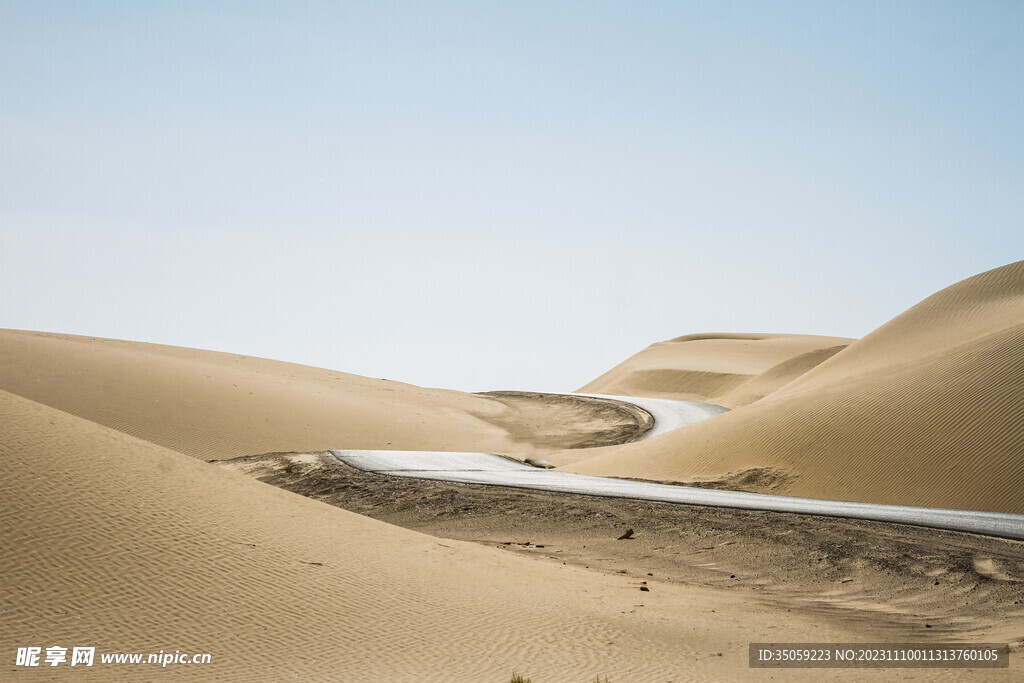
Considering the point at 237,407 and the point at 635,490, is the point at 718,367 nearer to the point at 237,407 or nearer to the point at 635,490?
the point at 237,407

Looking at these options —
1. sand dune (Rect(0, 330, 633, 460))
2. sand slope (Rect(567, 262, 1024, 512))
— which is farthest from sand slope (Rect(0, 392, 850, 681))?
sand dune (Rect(0, 330, 633, 460))

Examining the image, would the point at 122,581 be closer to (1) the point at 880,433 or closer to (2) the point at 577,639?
(2) the point at 577,639

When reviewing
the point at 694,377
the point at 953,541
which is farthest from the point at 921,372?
the point at 694,377

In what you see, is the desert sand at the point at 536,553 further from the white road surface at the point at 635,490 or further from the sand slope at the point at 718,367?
the sand slope at the point at 718,367

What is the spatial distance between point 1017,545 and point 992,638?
5.52 m

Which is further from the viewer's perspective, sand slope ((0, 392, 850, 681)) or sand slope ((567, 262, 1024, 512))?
sand slope ((567, 262, 1024, 512))

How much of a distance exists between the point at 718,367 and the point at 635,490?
61.7m

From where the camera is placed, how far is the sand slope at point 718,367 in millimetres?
67312

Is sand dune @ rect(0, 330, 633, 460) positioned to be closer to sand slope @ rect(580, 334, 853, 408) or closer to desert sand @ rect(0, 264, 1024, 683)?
desert sand @ rect(0, 264, 1024, 683)

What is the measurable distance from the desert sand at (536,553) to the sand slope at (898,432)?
8 centimetres

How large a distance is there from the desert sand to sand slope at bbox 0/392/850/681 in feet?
0.11

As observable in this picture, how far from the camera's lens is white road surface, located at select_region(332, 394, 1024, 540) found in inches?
653

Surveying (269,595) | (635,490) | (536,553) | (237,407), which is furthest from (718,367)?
(269,595)

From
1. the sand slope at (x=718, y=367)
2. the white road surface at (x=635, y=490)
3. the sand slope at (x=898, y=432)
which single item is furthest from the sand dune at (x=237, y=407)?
the sand slope at (x=718, y=367)
